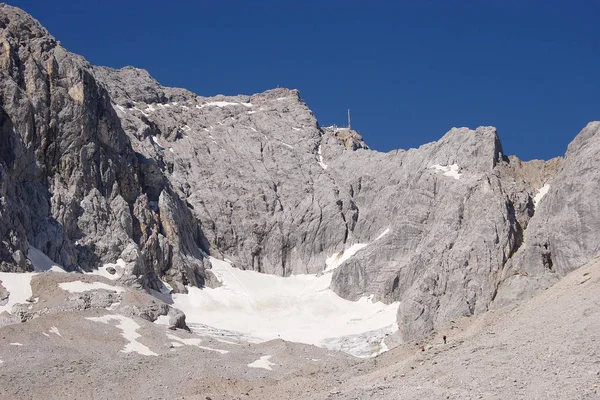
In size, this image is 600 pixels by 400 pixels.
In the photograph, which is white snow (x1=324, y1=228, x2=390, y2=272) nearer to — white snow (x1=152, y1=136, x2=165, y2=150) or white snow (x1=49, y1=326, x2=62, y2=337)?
white snow (x1=152, y1=136, x2=165, y2=150)

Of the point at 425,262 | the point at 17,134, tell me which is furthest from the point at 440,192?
the point at 17,134

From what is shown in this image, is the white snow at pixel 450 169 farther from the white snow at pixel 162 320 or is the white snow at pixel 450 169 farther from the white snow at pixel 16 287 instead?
the white snow at pixel 16 287

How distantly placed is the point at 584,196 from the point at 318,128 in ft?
281

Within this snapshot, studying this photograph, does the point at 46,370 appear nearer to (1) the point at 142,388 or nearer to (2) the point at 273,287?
(1) the point at 142,388

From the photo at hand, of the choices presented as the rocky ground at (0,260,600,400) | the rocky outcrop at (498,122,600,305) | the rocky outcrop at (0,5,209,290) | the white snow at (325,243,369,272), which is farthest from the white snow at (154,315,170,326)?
the white snow at (325,243,369,272)

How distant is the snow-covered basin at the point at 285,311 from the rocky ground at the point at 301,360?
1507 inches

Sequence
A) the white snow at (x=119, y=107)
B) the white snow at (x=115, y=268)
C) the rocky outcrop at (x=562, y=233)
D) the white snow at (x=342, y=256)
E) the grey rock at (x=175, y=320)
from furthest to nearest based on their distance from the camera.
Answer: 1. the white snow at (x=119, y=107)
2. the white snow at (x=342, y=256)
3. the white snow at (x=115, y=268)
4. the rocky outcrop at (x=562, y=233)
5. the grey rock at (x=175, y=320)

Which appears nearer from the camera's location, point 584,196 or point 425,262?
point 584,196

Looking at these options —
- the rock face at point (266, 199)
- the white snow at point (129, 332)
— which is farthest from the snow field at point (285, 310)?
the white snow at point (129, 332)

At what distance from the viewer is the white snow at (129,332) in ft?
231

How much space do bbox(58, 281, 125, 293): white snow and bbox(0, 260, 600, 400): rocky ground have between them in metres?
0.72

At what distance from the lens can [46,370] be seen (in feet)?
196

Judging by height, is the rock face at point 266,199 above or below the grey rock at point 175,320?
above

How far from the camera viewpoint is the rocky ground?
35.1 m
